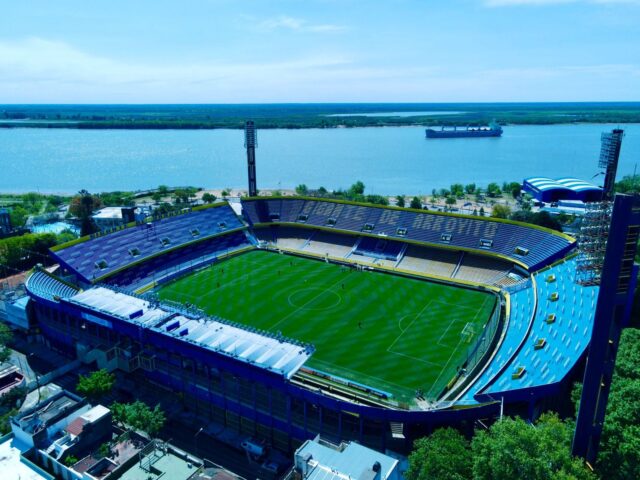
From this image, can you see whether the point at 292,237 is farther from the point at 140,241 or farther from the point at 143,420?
the point at 143,420

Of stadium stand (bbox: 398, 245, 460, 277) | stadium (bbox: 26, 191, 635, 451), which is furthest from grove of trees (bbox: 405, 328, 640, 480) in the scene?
stadium stand (bbox: 398, 245, 460, 277)

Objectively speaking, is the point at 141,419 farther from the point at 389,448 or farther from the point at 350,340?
the point at 350,340

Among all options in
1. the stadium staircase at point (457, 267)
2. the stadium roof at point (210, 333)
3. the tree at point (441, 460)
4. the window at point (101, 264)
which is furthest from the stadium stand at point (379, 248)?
the tree at point (441, 460)

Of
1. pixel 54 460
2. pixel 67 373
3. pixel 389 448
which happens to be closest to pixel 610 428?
pixel 389 448

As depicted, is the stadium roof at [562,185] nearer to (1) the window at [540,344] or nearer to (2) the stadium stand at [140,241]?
(2) the stadium stand at [140,241]

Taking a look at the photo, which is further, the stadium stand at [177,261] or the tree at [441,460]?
the stadium stand at [177,261]

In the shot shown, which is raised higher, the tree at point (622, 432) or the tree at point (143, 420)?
the tree at point (622, 432)
